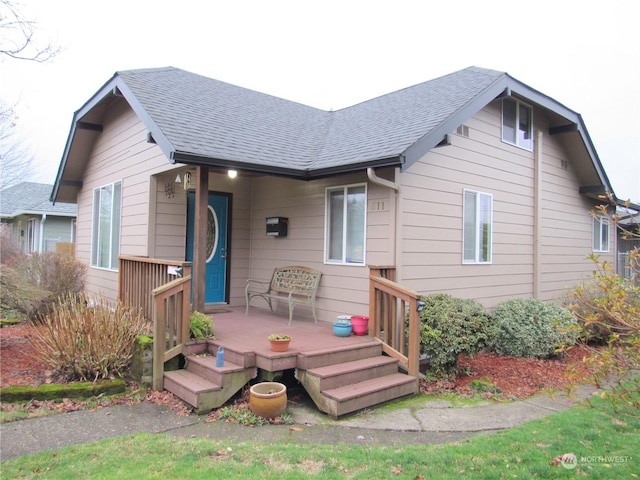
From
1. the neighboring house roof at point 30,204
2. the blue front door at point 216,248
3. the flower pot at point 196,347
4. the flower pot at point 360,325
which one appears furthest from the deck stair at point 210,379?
the neighboring house roof at point 30,204

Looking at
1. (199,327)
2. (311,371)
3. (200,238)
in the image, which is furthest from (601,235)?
(199,327)

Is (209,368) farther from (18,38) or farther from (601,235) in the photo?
(601,235)

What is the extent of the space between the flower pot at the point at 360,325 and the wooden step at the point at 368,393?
0.81m

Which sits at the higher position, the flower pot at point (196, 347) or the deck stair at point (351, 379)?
the flower pot at point (196, 347)

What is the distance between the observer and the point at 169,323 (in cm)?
538

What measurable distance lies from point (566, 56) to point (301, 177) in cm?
1652

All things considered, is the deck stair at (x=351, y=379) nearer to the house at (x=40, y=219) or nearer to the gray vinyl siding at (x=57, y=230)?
the house at (x=40, y=219)

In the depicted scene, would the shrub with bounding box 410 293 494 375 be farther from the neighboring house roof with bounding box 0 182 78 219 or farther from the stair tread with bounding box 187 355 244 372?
the neighboring house roof with bounding box 0 182 78 219

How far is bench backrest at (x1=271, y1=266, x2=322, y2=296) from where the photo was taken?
282 inches

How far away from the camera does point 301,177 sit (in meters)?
7.06

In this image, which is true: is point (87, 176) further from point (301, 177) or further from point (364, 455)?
point (364, 455)

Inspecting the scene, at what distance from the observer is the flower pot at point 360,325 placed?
599cm

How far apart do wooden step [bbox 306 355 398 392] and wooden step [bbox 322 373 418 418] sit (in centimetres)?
6

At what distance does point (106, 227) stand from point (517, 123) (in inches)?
361
